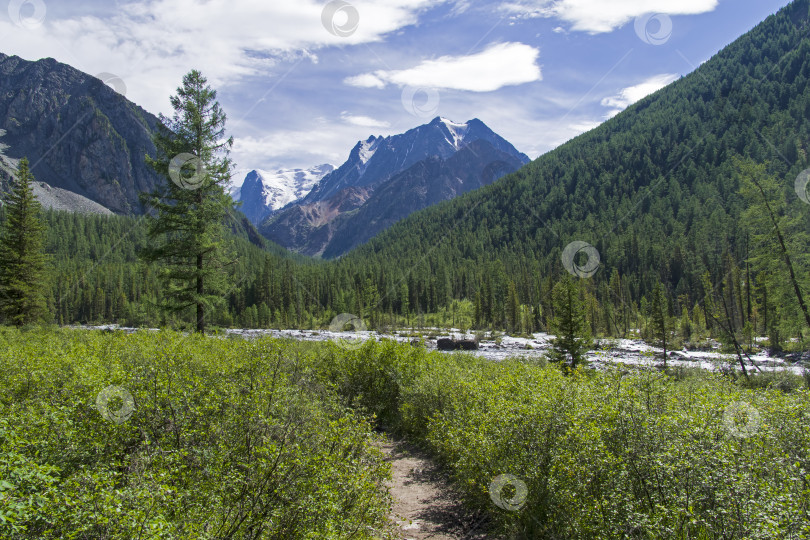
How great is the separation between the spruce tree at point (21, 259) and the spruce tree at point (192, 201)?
47.8 ft

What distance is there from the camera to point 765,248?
1077 inches

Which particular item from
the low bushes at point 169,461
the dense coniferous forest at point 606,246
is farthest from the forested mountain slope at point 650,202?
A: the low bushes at point 169,461

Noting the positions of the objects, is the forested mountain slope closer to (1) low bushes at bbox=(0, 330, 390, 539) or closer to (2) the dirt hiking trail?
(2) the dirt hiking trail

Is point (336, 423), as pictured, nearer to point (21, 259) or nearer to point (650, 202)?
point (21, 259)

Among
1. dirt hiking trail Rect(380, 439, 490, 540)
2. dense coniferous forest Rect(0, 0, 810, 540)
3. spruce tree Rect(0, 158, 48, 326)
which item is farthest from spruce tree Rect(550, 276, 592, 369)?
spruce tree Rect(0, 158, 48, 326)

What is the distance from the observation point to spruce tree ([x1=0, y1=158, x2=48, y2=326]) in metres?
26.6

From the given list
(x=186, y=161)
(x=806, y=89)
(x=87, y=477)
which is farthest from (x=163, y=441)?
(x=806, y=89)

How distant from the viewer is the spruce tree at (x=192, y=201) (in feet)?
60.6

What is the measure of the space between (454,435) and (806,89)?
738 feet

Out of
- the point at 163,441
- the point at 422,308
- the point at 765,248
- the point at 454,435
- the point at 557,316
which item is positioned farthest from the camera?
the point at 422,308

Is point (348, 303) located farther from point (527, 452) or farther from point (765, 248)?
point (527, 452)

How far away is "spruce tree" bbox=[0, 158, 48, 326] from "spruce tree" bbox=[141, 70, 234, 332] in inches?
574

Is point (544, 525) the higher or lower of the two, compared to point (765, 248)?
lower

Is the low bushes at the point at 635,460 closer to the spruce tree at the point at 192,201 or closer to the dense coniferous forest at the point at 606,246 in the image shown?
the spruce tree at the point at 192,201
